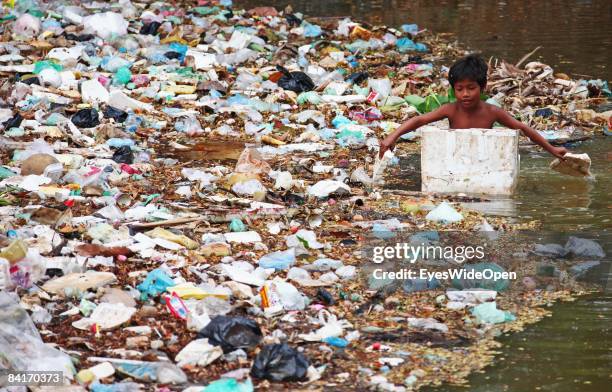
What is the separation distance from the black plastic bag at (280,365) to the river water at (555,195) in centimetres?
49

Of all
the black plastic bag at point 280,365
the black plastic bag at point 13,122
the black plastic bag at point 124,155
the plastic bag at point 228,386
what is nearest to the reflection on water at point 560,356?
the black plastic bag at point 280,365

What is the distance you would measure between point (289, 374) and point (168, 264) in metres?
1.23

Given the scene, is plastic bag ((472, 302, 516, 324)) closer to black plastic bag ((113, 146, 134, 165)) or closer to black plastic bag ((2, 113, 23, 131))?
black plastic bag ((113, 146, 134, 165))

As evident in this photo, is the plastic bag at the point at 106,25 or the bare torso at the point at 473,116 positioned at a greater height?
the plastic bag at the point at 106,25

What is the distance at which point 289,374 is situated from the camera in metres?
3.67

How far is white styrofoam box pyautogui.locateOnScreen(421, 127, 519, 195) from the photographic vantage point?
5930 mm

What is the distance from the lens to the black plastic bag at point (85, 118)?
7.47 metres

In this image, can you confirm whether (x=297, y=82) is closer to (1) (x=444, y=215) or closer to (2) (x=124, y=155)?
(2) (x=124, y=155)

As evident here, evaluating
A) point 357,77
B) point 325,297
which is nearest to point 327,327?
point 325,297

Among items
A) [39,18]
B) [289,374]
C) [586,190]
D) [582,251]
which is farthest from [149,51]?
[289,374]

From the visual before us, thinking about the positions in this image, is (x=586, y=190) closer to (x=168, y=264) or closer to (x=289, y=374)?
(x=168, y=264)

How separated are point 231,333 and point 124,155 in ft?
9.84

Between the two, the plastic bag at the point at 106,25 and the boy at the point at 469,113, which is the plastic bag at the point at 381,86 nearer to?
the boy at the point at 469,113

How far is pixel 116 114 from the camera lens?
773cm
